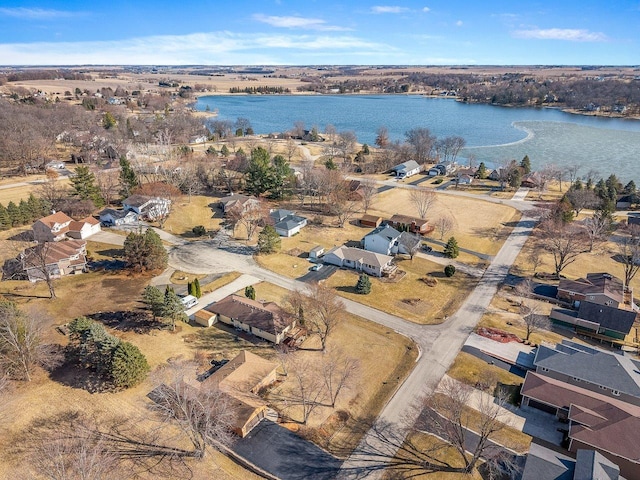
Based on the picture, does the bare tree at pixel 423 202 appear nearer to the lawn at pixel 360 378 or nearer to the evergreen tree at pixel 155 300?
the lawn at pixel 360 378

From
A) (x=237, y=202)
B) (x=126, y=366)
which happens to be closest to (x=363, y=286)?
(x=126, y=366)

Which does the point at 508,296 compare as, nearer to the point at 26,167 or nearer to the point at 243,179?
the point at 243,179

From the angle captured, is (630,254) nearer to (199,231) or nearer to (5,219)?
(199,231)

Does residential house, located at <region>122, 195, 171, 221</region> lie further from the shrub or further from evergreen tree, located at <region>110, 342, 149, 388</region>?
evergreen tree, located at <region>110, 342, 149, 388</region>

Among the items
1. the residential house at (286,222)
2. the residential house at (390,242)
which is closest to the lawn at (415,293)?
the residential house at (390,242)

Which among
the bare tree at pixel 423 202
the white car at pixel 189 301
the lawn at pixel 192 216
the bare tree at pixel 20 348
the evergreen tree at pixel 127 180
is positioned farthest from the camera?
the evergreen tree at pixel 127 180

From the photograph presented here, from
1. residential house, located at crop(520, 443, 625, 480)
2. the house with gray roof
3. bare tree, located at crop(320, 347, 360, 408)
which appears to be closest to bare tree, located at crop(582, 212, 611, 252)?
the house with gray roof
